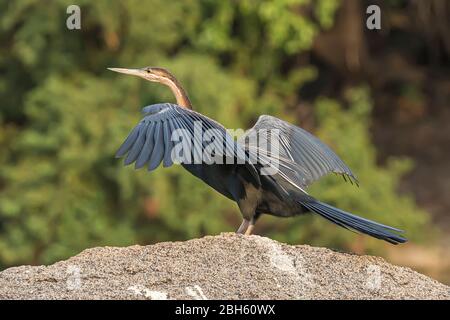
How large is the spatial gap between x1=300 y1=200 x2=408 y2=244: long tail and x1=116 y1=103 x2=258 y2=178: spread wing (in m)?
0.35

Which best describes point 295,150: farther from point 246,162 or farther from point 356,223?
point 356,223

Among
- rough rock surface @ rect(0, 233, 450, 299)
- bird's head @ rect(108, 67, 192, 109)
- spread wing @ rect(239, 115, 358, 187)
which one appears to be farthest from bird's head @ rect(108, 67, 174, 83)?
rough rock surface @ rect(0, 233, 450, 299)

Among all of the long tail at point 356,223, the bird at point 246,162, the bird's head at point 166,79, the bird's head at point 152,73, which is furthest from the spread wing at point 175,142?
the bird's head at point 152,73

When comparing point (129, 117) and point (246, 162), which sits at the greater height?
point (246, 162)

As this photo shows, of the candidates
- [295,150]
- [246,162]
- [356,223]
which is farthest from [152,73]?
[356,223]

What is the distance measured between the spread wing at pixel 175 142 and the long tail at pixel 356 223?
351 millimetres

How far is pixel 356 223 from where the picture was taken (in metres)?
5.43

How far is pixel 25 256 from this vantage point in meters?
12.1

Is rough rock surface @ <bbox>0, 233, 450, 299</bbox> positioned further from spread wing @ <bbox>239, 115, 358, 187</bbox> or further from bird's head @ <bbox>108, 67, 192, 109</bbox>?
bird's head @ <bbox>108, 67, 192, 109</bbox>

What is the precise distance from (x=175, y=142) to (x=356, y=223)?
3.05ft

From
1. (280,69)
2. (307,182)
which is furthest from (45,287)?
(280,69)

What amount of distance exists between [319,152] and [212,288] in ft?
5.39

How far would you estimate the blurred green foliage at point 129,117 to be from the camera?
1222cm
